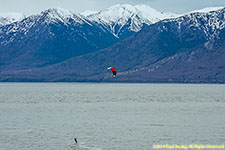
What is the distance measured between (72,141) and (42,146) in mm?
6894

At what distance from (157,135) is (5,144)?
95.9 ft

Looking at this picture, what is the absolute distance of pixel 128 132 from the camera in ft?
328

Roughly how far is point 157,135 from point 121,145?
1270 centimetres

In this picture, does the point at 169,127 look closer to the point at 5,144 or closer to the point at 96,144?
the point at 96,144

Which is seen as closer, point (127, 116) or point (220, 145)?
point (220, 145)

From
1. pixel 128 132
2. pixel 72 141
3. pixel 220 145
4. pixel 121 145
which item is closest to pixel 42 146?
pixel 72 141

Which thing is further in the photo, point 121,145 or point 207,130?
point 207,130

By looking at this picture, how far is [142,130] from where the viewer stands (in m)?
103

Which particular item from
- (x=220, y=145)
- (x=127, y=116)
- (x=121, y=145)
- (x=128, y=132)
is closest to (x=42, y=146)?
(x=121, y=145)

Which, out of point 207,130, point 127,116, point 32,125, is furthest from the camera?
point 127,116

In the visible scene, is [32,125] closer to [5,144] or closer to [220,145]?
[5,144]

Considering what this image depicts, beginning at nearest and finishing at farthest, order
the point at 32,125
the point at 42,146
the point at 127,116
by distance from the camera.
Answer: the point at 42,146
the point at 32,125
the point at 127,116

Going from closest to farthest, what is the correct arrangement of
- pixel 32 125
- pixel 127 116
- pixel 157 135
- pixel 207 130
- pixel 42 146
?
pixel 42 146, pixel 157 135, pixel 207 130, pixel 32 125, pixel 127 116

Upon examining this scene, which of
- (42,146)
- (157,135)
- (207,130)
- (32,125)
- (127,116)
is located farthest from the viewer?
(127,116)
